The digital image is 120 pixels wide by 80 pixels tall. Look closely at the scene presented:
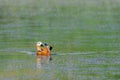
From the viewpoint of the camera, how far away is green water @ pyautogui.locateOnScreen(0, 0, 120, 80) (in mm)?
27594

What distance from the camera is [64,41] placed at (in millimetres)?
37188

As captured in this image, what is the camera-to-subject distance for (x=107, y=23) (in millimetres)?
46250

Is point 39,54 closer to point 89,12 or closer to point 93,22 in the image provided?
point 93,22

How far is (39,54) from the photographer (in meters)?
32.7

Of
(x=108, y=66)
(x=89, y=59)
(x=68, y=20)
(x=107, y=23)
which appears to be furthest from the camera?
(x=68, y=20)

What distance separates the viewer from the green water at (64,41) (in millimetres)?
27594

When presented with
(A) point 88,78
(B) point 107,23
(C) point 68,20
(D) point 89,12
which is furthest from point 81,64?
(D) point 89,12

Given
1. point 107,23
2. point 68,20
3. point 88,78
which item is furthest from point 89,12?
point 88,78

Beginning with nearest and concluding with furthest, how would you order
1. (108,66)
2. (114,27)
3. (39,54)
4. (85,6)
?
(108,66) → (39,54) → (114,27) → (85,6)

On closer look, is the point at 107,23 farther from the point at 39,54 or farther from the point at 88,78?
the point at 88,78

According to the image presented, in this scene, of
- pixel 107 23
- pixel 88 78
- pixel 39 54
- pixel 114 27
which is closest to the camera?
pixel 88 78

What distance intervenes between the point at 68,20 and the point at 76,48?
16655mm

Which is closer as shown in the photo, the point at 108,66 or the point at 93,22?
the point at 108,66

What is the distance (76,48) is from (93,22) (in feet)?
44.2
